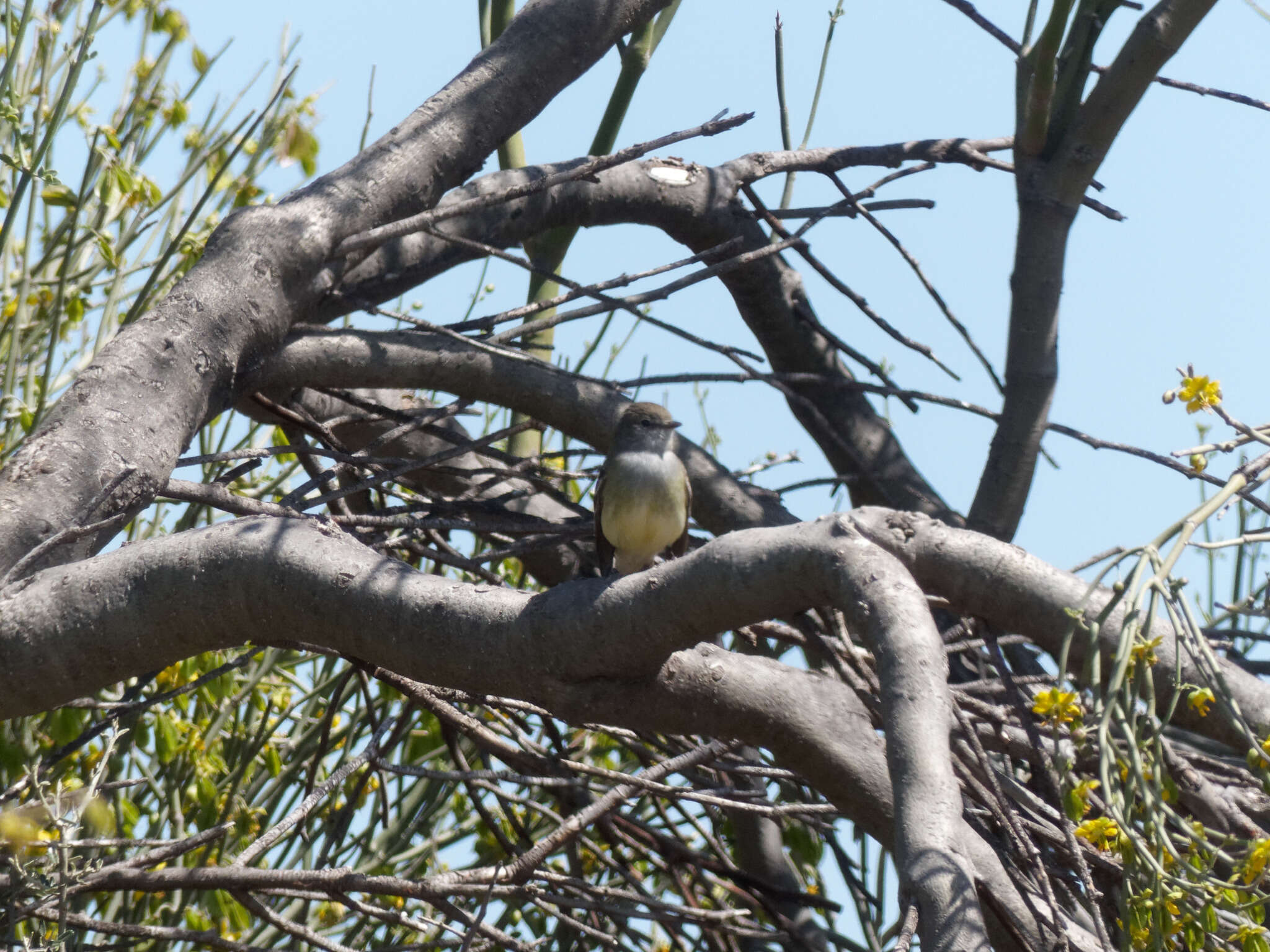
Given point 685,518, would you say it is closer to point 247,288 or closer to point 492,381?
point 492,381

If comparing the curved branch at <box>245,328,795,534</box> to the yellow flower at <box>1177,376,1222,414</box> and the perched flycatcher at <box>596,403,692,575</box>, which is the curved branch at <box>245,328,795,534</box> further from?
the yellow flower at <box>1177,376,1222,414</box>

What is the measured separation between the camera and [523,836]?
12.8ft

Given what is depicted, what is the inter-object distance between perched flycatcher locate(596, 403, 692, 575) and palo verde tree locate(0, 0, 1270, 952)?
0.12 m

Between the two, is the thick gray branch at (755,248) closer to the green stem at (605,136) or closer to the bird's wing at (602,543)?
the green stem at (605,136)

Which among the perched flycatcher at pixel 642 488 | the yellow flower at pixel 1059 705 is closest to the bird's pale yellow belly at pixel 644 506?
the perched flycatcher at pixel 642 488

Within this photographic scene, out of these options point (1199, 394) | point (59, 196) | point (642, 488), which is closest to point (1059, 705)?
point (1199, 394)

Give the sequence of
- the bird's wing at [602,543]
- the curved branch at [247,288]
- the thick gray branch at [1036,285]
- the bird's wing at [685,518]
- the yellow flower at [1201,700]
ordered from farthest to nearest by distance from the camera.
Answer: the bird's wing at [685,518]
the bird's wing at [602,543]
the thick gray branch at [1036,285]
the curved branch at [247,288]
the yellow flower at [1201,700]

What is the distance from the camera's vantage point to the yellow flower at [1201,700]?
6.88 feet

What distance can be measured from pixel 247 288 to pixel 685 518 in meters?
1.58

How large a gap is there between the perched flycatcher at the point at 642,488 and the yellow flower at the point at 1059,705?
5.77 ft

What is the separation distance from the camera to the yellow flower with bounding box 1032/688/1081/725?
6.93 feet

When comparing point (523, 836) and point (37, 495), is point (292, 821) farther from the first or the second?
point (523, 836)

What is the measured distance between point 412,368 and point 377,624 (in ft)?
3.96

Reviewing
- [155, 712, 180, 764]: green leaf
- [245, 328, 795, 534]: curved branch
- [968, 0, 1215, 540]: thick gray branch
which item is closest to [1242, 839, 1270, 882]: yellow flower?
[968, 0, 1215, 540]: thick gray branch
